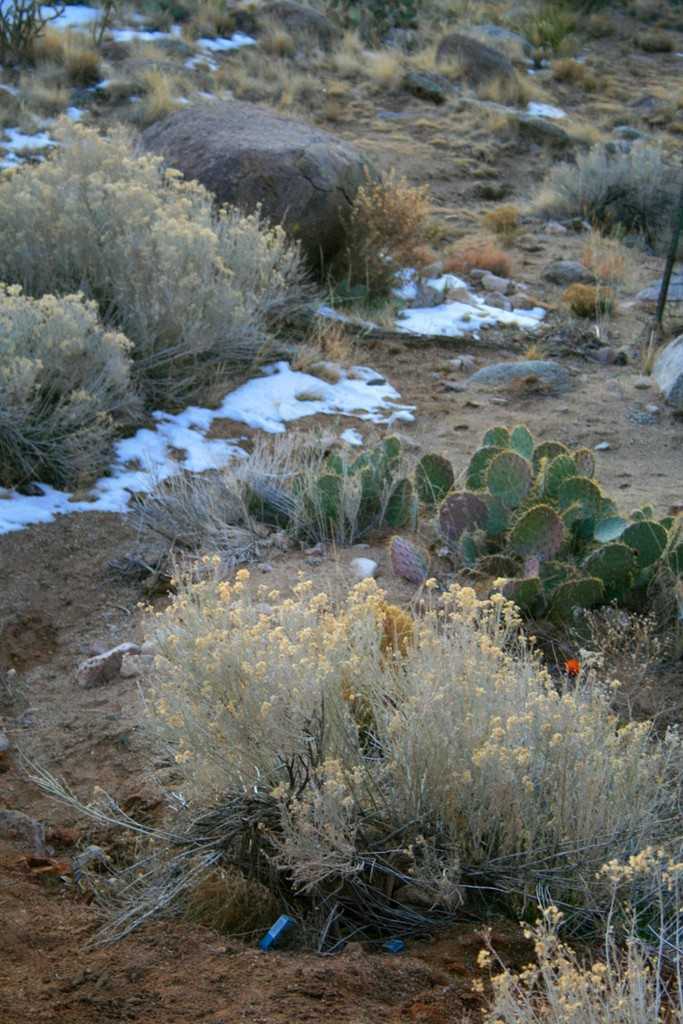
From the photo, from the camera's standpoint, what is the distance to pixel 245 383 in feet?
23.5

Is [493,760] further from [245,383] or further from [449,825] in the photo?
[245,383]

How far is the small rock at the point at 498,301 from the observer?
9.41 meters

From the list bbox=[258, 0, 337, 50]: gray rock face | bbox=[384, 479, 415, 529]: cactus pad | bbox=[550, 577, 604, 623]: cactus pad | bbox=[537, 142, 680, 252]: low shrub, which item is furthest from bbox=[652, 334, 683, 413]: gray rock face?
bbox=[258, 0, 337, 50]: gray rock face

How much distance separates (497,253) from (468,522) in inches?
240

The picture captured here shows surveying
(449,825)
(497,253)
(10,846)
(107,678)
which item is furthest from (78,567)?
(497,253)

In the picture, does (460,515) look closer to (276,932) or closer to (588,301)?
(276,932)

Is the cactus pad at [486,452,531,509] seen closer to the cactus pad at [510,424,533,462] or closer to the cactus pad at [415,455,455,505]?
the cactus pad at [510,424,533,462]

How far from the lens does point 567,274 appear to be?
33.4 ft

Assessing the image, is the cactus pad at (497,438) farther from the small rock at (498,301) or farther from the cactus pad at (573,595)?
the small rock at (498,301)

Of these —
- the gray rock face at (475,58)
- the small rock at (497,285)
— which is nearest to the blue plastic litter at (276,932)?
the small rock at (497,285)

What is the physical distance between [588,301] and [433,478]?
453 cm

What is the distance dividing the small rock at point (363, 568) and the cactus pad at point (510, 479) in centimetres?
57

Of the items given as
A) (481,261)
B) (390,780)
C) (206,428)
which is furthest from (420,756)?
(481,261)

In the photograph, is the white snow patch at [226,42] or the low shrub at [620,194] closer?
the low shrub at [620,194]
